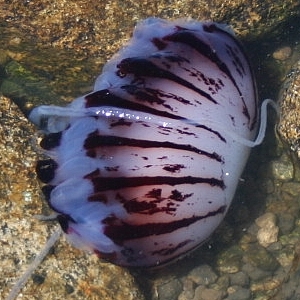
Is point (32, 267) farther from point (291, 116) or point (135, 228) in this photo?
point (291, 116)

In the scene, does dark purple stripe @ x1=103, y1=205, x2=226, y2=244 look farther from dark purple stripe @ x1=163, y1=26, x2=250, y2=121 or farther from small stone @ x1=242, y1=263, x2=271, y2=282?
small stone @ x1=242, y1=263, x2=271, y2=282

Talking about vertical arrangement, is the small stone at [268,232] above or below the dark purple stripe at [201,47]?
below

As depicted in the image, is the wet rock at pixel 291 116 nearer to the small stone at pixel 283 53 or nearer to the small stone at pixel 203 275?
the small stone at pixel 283 53

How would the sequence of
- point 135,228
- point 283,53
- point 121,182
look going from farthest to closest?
point 283,53 < point 135,228 < point 121,182

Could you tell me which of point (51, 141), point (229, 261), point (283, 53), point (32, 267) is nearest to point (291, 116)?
point (283, 53)

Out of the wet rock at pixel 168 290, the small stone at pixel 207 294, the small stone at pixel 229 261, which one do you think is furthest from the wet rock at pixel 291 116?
the wet rock at pixel 168 290

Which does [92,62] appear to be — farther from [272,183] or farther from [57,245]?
[272,183]

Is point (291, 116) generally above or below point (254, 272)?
above
